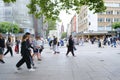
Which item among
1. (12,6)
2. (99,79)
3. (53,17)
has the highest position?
(12,6)

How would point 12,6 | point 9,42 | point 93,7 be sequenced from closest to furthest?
point 93,7
point 9,42
point 12,6

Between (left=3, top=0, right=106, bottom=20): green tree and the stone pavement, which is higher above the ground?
(left=3, top=0, right=106, bottom=20): green tree

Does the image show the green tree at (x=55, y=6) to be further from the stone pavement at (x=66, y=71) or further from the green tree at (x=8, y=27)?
the green tree at (x=8, y=27)

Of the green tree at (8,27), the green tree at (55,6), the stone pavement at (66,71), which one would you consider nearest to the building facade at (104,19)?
the green tree at (8,27)

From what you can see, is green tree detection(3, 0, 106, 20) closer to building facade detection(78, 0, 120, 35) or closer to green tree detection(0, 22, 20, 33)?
green tree detection(0, 22, 20, 33)

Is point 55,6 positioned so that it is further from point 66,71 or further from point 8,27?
point 8,27

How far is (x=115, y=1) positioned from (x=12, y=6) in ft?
138

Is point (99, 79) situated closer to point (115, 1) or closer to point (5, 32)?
point (5, 32)

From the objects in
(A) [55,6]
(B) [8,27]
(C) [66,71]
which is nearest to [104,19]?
(B) [8,27]

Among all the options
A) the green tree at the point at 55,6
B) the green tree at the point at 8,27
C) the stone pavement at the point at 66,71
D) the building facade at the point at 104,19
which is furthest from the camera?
the building facade at the point at 104,19

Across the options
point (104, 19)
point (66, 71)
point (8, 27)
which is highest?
point (104, 19)

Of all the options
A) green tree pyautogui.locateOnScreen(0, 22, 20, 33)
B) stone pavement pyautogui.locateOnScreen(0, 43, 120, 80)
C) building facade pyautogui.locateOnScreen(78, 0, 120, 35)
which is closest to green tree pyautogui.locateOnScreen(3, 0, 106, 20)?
stone pavement pyautogui.locateOnScreen(0, 43, 120, 80)

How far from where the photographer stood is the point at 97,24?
106 m

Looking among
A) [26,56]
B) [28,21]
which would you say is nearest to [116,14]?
[28,21]
